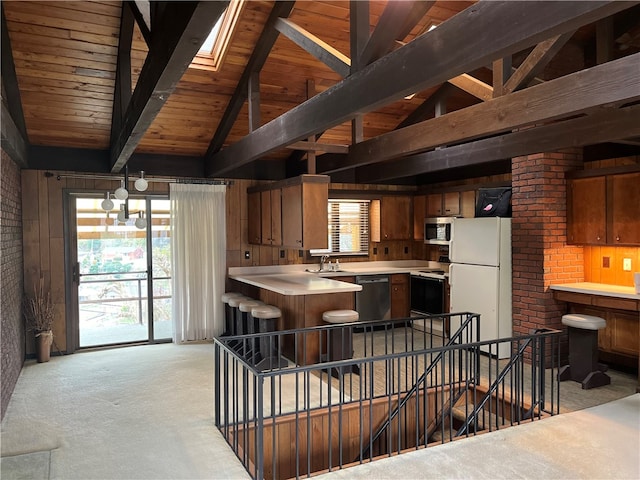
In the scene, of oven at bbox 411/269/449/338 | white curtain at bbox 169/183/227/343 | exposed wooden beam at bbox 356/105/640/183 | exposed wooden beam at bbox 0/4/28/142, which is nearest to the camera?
exposed wooden beam at bbox 356/105/640/183

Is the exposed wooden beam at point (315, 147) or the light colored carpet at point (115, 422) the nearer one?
the light colored carpet at point (115, 422)

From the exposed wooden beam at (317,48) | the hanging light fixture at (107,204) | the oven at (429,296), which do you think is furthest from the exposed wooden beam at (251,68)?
the oven at (429,296)

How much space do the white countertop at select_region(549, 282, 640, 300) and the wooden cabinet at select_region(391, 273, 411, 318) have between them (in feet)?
8.04

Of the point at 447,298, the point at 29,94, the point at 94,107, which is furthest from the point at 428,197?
the point at 29,94

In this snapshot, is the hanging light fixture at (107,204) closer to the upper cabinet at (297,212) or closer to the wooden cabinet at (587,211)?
the upper cabinet at (297,212)

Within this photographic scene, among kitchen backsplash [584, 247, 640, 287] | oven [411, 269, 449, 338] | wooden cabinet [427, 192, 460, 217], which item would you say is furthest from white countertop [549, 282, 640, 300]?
wooden cabinet [427, 192, 460, 217]

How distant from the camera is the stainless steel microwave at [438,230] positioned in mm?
7059

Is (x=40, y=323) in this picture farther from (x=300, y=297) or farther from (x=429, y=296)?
(x=429, y=296)

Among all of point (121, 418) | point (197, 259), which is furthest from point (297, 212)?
point (121, 418)

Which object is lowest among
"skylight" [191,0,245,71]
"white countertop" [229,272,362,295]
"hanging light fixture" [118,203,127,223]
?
"white countertop" [229,272,362,295]

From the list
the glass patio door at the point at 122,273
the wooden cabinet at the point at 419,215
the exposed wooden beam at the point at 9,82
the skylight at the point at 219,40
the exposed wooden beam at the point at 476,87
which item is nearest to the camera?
the exposed wooden beam at the point at 9,82

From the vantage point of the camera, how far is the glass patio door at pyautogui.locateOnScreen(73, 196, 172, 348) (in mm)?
6082

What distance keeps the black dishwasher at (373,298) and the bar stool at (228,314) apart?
5.77 feet

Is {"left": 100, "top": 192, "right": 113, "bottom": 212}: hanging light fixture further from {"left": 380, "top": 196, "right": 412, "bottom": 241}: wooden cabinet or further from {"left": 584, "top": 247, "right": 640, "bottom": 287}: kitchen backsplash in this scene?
{"left": 584, "top": 247, "right": 640, "bottom": 287}: kitchen backsplash
